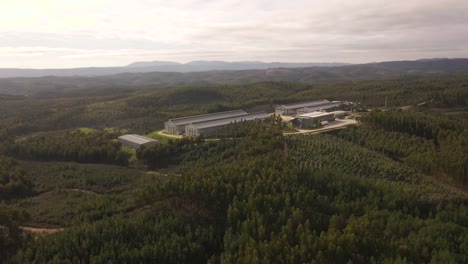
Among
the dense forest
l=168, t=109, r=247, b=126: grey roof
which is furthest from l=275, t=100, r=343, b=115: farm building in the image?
the dense forest

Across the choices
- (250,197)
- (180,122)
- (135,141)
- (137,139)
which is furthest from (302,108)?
(250,197)

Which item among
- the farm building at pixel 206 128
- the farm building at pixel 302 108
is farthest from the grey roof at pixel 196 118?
the farm building at pixel 302 108

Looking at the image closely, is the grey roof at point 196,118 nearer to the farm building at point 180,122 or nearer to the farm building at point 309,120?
the farm building at point 180,122

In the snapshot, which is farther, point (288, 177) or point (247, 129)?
point (247, 129)

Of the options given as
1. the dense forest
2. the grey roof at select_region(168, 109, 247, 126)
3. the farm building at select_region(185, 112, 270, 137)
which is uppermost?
the grey roof at select_region(168, 109, 247, 126)

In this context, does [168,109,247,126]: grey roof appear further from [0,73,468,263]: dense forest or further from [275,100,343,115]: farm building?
[275,100,343,115]: farm building

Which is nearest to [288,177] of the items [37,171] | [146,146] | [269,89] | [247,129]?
[247,129]

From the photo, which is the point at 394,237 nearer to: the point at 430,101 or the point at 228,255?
the point at 228,255
